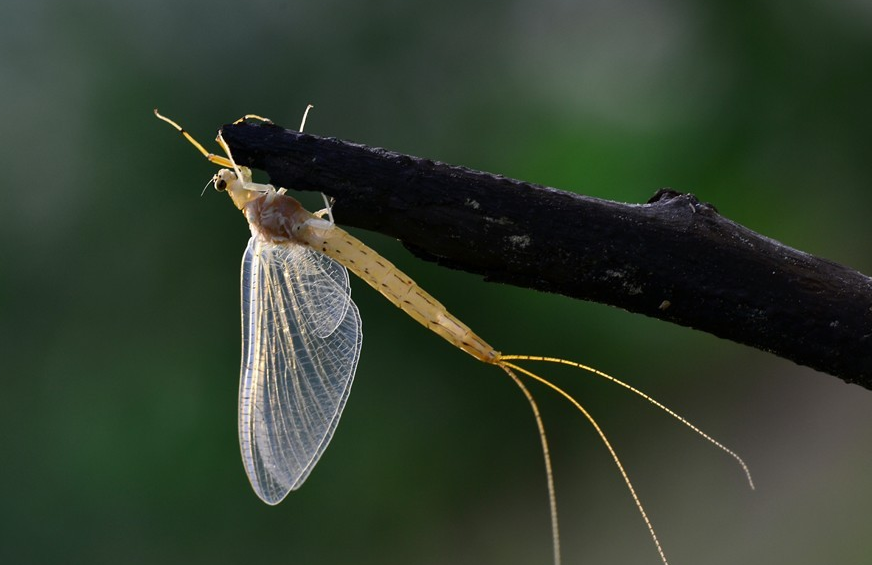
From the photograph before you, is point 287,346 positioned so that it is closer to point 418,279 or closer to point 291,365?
point 291,365

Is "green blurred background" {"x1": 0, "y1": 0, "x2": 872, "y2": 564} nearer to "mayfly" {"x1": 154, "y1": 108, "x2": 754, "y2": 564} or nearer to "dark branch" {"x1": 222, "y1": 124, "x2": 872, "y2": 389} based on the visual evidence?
"mayfly" {"x1": 154, "y1": 108, "x2": 754, "y2": 564}

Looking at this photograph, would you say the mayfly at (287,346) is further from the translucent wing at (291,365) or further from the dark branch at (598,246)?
the dark branch at (598,246)

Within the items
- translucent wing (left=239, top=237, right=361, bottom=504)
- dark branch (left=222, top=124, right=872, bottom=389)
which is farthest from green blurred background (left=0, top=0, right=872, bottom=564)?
dark branch (left=222, top=124, right=872, bottom=389)

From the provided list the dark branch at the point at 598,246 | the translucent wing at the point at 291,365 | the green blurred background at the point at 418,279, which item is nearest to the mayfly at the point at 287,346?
the translucent wing at the point at 291,365

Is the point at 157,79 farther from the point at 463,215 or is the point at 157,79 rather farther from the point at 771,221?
the point at 771,221

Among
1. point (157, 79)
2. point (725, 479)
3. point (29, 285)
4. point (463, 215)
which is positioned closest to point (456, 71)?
point (157, 79)

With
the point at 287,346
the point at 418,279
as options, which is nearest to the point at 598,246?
the point at 287,346
